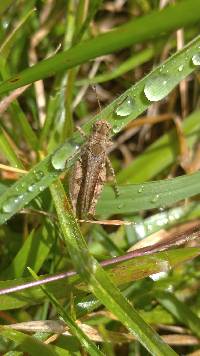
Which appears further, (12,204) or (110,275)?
(12,204)

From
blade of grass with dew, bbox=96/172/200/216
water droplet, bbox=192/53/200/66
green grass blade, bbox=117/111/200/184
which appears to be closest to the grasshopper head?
blade of grass with dew, bbox=96/172/200/216

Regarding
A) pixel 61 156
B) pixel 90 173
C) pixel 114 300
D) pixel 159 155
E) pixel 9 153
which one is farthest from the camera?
pixel 159 155

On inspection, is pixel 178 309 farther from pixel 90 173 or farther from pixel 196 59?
pixel 196 59

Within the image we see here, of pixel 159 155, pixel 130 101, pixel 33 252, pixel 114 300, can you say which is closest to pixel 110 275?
pixel 114 300

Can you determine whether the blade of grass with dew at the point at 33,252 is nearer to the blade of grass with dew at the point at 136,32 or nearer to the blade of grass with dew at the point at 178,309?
the blade of grass with dew at the point at 178,309

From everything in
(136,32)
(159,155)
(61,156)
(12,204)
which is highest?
(159,155)

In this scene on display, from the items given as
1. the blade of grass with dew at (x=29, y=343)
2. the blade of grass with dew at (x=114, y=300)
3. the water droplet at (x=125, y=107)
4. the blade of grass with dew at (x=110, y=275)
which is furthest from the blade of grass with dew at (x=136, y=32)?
the blade of grass with dew at (x=29, y=343)

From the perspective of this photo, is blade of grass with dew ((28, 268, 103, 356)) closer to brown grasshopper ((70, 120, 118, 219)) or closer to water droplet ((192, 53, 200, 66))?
brown grasshopper ((70, 120, 118, 219))
